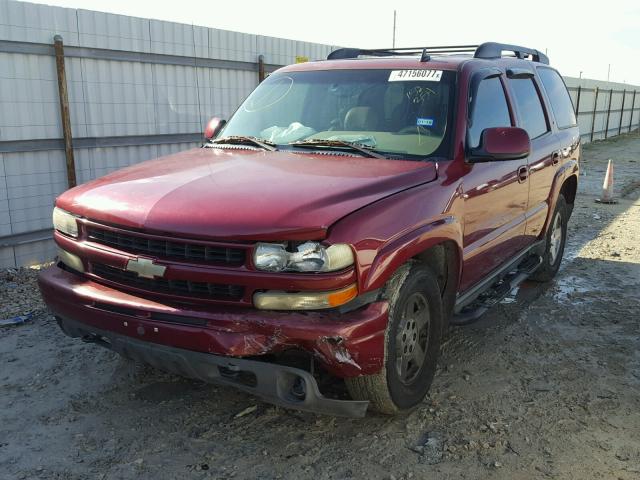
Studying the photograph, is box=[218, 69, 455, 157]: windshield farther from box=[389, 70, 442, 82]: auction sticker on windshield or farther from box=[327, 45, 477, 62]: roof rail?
box=[327, 45, 477, 62]: roof rail

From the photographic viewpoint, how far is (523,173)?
4445 mm

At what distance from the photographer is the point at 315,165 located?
3334 mm

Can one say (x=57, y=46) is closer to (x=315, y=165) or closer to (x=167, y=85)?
(x=167, y=85)

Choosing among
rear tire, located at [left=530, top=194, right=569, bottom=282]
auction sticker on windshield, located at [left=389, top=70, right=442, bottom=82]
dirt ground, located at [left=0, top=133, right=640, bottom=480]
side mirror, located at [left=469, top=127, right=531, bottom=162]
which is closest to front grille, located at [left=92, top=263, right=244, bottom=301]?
dirt ground, located at [left=0, top=133, right=640, bottom=480]

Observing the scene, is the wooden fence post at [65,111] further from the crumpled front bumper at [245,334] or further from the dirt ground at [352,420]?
the crumpled front bumper at [245,334]

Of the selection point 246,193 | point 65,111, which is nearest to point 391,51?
point 246,193

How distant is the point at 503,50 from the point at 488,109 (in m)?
0.95

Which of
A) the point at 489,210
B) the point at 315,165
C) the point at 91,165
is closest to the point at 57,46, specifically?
the point at 91,165

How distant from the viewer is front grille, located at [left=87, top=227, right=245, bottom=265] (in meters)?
2.65

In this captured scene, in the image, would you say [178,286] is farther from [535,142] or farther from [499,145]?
[535,142]

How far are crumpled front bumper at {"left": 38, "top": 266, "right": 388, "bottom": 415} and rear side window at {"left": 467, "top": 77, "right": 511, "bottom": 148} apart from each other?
1.59 m

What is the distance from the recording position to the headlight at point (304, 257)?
2580 millimetres

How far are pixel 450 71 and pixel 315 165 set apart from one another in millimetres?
1186

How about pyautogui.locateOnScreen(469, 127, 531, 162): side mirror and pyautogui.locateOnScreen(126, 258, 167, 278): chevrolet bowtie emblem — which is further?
pyautogui.locateOnScreen(469, 127, 531, 162): side mirror
